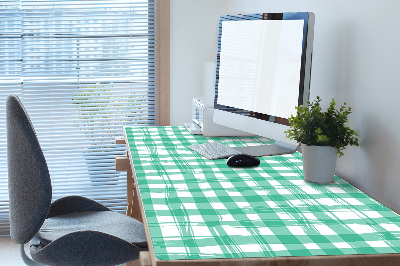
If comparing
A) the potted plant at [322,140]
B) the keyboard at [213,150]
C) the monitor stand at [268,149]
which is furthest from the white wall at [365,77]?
the keyboard at [213,150]

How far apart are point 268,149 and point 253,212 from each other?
822 millimetres

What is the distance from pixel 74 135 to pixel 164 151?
142 centimetres

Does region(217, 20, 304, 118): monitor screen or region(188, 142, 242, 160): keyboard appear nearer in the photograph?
region(217, 20, 304, 118): monitor screen

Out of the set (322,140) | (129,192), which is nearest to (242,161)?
(322,140)

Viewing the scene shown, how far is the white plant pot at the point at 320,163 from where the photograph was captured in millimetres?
1840

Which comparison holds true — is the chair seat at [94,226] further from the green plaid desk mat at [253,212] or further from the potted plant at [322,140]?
the potted plant at [322,140]

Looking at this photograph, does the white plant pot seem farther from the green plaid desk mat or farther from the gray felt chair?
the gray felt chair

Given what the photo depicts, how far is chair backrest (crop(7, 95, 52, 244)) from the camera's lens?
1.85m

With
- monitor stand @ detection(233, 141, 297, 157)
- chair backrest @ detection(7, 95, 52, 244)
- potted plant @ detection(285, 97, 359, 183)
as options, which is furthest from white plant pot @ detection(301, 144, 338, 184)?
chair backrest @ detection(7, 95, 52, 244)

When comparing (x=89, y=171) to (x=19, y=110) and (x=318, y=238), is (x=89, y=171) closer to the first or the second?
(x=19, y=110)

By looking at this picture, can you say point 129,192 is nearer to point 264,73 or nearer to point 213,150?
point 213,150

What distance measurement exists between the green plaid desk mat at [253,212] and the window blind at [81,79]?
4.68 ft

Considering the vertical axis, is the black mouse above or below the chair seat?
above

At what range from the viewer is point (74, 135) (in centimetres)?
358
